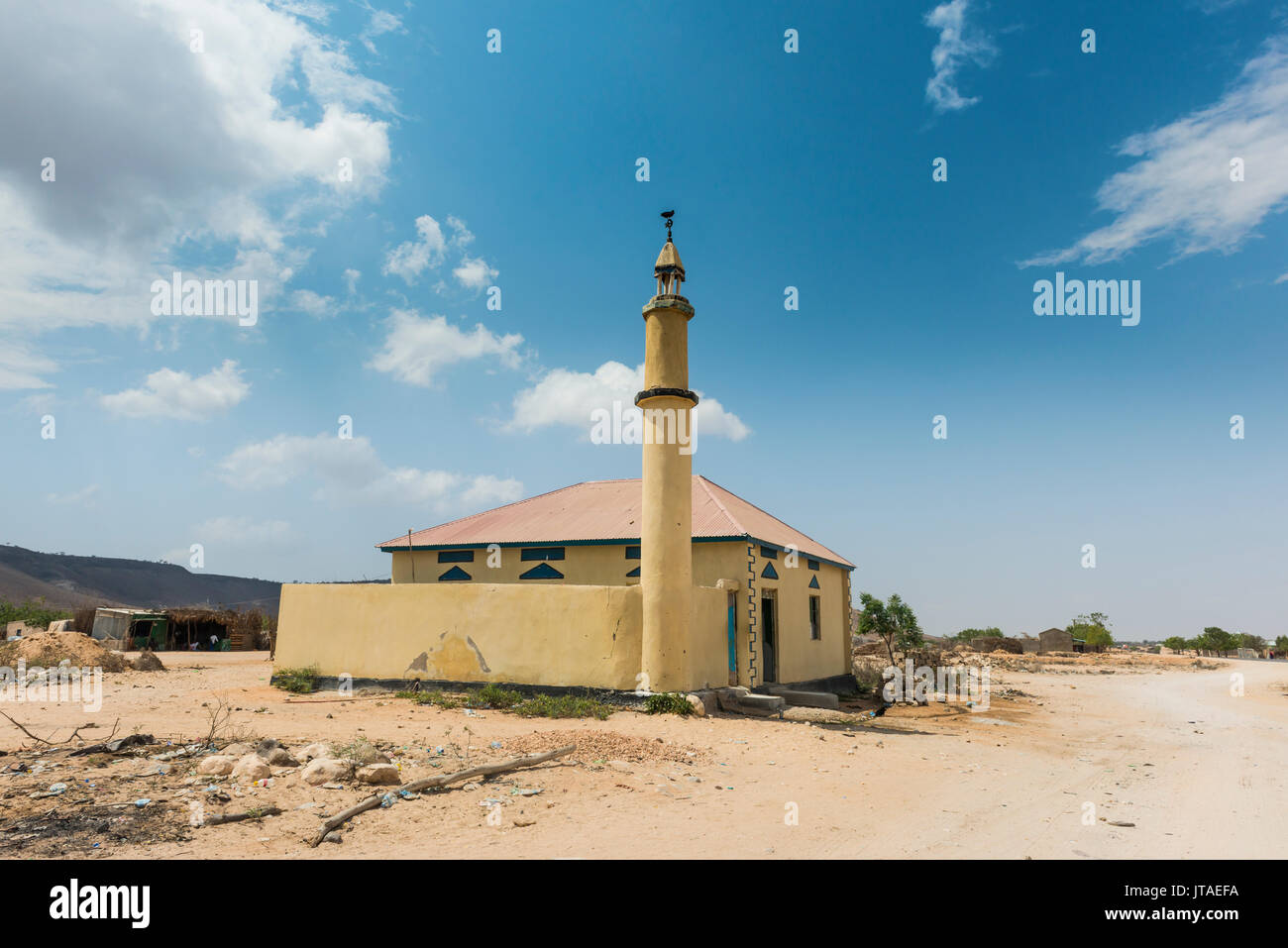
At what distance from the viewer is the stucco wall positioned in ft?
47.5

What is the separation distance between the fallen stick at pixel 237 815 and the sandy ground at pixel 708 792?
4.4 inches

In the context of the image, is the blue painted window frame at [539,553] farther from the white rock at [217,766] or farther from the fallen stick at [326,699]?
the white rock at [217,766]

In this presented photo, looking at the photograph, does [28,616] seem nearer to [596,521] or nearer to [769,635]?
[596,521]

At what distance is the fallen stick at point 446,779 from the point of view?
6.02 meters

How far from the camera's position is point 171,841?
5.61m

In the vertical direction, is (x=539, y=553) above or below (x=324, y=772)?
above

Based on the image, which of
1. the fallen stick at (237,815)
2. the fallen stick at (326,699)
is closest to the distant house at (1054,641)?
the fallen stick at (326,699)

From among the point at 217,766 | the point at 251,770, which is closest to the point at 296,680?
the point at 217,766

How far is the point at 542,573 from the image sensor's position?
19.6m

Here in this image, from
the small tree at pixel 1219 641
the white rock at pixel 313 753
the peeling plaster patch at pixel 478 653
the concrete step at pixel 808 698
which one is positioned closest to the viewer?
the white rock at pixel 313 753

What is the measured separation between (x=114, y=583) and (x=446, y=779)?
10652 centimetres

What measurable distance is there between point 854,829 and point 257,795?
5.39 m
